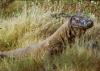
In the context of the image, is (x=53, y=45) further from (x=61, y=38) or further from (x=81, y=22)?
(x=81, y=22)

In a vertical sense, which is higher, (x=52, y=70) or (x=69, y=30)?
(x=69, y=30)

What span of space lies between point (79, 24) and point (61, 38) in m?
0.44

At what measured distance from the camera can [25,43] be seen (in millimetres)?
7863

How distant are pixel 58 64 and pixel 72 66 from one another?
254mm

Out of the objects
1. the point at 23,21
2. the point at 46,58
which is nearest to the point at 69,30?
the point at 46,58

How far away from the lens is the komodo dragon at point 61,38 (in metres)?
6.75

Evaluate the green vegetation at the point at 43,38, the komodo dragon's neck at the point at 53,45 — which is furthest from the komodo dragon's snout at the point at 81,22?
the green vegetation at the point at 43,38

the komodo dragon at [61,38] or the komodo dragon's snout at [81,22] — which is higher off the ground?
the komodo dragon's snout at [81,22]

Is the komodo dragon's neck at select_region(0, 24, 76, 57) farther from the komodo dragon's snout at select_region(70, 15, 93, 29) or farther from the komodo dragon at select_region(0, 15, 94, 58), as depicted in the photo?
the komodo dragon's snout at select_region(70, 15, 93, 29)

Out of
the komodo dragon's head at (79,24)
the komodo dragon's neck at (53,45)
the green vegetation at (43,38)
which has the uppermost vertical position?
the komodo dragon's head at (79,24)

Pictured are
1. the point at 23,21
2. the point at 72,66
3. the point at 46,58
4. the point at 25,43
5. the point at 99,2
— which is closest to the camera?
the point at 72,66

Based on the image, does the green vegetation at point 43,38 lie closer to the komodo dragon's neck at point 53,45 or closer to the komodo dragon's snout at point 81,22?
the komodo dragon's neck at point 53,45

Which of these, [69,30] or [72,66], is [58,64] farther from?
[69,30]

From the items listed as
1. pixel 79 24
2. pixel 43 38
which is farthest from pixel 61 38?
pixel 43 38
